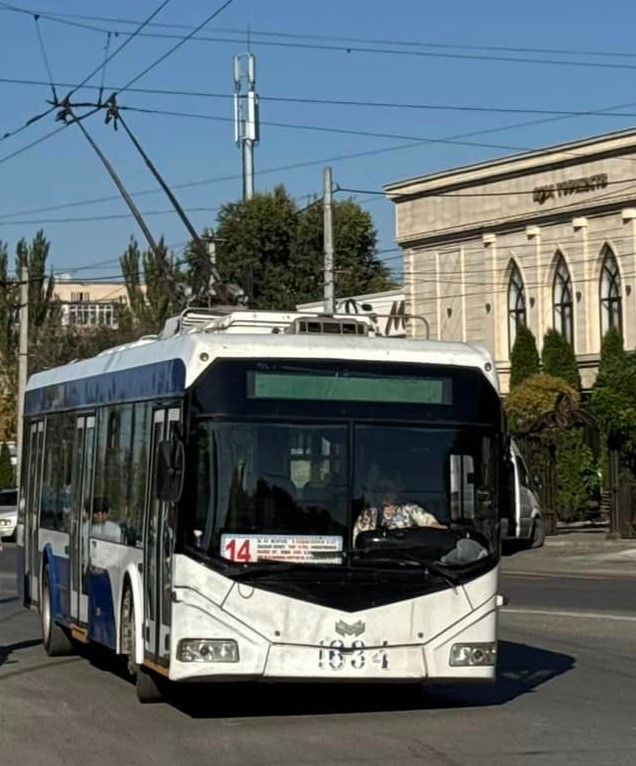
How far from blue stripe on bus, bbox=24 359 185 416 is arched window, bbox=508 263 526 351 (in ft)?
111

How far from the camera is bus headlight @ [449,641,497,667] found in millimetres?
12141

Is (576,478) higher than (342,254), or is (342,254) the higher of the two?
(342,254)

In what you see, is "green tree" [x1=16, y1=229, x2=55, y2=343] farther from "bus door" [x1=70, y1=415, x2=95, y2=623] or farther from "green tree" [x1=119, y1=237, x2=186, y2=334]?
"bus door" [x1=70, y1=415, x2=95, y2=623]

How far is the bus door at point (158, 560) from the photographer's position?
39.7ft

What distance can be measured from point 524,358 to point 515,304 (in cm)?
262

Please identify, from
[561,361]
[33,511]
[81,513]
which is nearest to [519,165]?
[561,361]

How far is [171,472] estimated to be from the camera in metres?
11.9

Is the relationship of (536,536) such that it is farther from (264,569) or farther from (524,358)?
(264,569)

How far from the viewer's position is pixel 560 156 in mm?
49094

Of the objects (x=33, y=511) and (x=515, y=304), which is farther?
(x=515, y=304)

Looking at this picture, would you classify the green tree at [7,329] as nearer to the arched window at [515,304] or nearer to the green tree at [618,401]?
the arched window at [515,304]

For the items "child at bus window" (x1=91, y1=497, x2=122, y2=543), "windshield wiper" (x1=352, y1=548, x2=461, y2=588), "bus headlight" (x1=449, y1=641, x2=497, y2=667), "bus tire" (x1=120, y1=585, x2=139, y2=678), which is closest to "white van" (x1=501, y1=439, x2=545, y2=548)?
"child at bus window" (x1=91, y1=497, x2=122, y2=543)

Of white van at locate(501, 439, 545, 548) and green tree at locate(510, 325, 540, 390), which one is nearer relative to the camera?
white van at locate(501, 439, 545, 548)

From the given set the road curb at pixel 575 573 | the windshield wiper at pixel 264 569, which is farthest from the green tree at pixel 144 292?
the windshield wiper at pixel 264 569
